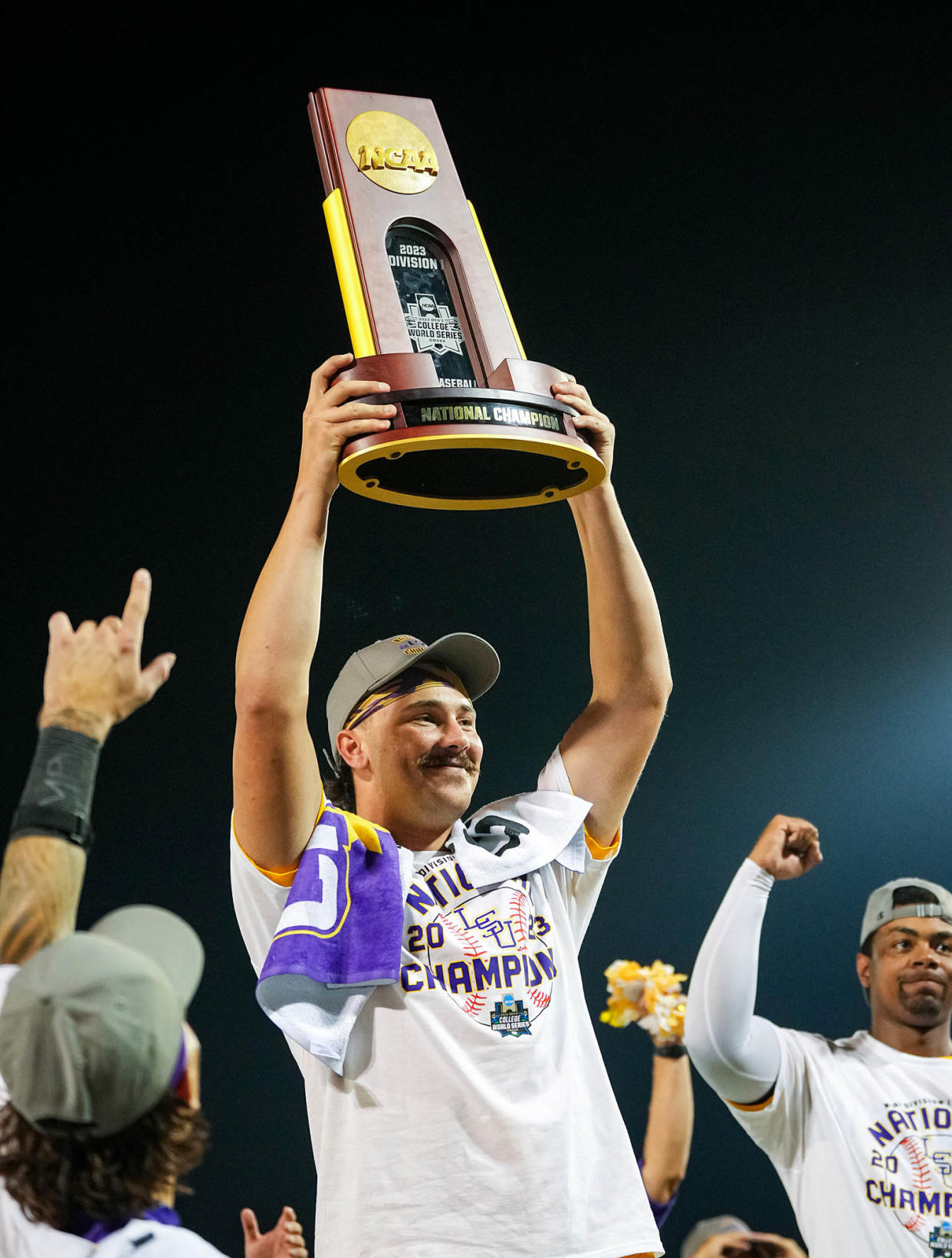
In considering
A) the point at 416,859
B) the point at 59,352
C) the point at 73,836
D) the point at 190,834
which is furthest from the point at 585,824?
the point at 59,352

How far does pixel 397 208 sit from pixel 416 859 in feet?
3.00

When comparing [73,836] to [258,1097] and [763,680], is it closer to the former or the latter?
[258,1097]

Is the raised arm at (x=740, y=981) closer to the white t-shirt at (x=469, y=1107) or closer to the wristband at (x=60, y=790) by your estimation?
the white t-shirt at (x=469, y=1107)

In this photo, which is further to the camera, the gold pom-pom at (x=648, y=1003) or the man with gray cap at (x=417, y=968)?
the gold pom-pom at (x=648, y=1003)

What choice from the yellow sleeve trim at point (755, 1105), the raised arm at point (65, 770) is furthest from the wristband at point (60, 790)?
the yellow sleeve trim at point (755, 1105)

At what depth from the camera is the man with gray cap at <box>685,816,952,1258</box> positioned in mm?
2066

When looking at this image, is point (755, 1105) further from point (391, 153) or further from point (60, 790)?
point (391, 153)

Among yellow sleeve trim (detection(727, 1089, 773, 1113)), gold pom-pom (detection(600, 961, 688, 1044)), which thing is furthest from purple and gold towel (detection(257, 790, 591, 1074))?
gold pom-pom (detection(600, 961, 688, 1044))

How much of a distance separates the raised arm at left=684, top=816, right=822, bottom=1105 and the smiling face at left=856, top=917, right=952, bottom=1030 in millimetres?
317

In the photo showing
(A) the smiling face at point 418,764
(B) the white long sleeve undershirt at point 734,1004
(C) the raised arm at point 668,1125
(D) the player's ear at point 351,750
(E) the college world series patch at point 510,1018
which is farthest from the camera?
(C) the raised arm at point 668,1125

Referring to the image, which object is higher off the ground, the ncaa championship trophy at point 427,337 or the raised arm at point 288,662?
the ncaa championship trophy at point 427,337

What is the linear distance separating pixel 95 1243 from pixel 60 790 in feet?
1.19

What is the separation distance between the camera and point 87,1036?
38.4 inches

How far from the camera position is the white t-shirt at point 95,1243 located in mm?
947
